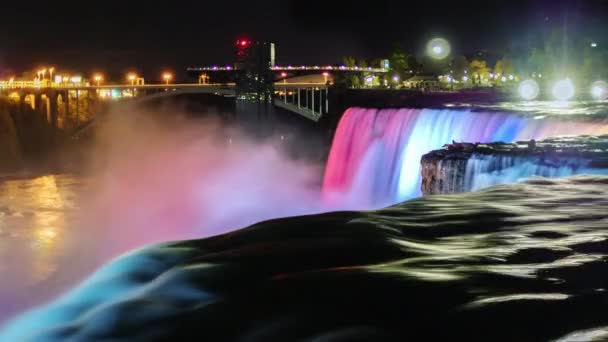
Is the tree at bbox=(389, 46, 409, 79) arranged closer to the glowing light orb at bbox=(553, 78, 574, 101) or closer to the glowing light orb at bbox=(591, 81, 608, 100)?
the glowing light orb at bbox=(553, 78, 574, 101)

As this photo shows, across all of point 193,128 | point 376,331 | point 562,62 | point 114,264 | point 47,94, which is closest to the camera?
point 376,331

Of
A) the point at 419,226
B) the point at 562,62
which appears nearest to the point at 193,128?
the point at 562,62

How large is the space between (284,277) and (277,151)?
50.3 m

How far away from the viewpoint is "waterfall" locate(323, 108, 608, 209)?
1831 centimetres

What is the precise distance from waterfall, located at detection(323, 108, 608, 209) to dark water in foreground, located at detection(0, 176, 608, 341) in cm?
1058

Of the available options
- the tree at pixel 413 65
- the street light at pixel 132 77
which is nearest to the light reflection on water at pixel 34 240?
the tree at pixel 413 65

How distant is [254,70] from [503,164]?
58.9 m

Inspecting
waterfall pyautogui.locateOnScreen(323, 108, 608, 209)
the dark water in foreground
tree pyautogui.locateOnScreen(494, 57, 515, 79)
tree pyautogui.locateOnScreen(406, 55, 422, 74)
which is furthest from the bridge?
the dark water in foreground

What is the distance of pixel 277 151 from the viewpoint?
185 feet

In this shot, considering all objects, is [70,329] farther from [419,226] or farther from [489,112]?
[489,112]

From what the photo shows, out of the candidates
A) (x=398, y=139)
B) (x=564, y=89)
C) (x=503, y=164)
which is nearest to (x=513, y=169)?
(x=503, y=164)

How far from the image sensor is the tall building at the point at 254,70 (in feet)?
220

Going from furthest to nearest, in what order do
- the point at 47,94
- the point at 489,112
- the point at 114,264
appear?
the point at 47,94
the point at 489,112
the point at 114,264

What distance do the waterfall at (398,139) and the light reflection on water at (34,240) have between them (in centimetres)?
903
